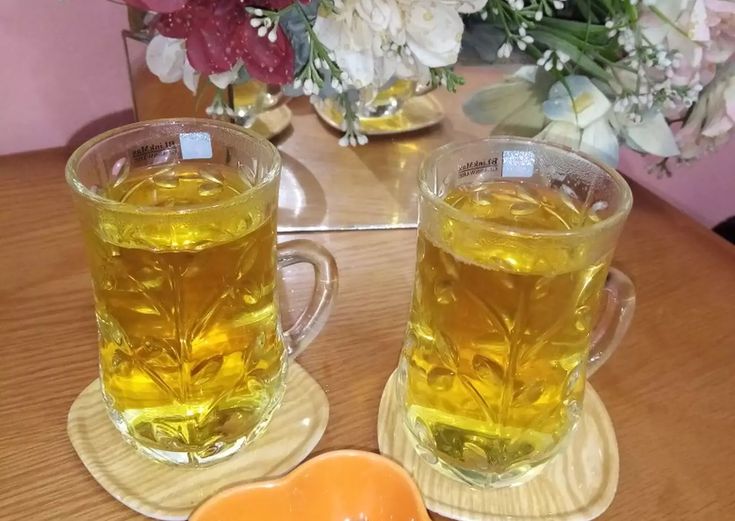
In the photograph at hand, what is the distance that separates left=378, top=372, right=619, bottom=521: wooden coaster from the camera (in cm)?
50

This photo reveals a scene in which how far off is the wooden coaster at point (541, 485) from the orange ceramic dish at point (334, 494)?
26mm

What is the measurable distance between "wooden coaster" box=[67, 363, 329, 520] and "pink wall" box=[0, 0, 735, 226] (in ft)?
1.43

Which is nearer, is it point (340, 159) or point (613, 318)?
point (613, 318)

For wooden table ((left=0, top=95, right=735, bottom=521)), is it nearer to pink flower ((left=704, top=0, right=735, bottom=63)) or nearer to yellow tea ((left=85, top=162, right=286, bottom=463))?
yellow tea ((left=85, top=162, right=286, bottom=463))

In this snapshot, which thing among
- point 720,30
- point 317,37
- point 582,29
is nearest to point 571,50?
point 582,29

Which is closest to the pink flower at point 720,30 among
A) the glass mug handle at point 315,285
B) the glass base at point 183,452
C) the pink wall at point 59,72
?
the glass mug handle at point 315,285

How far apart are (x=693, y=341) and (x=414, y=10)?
1.16ft

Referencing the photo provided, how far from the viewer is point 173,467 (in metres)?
0.52

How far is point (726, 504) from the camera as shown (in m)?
0.52

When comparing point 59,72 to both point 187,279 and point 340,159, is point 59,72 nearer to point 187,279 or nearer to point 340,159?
point 340,159

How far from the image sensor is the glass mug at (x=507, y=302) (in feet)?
1.48

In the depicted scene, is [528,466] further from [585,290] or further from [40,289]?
[40,289]

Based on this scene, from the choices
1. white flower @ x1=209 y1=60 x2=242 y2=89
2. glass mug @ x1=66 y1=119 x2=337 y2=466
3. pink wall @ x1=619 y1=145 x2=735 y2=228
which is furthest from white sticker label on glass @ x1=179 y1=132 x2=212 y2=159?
pink wall @ x1=619 y1=145 x2=735 y2=228

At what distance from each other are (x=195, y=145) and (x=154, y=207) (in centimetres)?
Answer: 10
